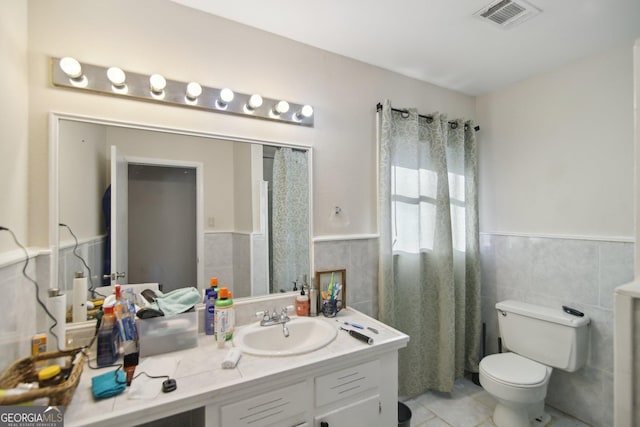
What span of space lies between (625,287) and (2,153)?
1.93 m

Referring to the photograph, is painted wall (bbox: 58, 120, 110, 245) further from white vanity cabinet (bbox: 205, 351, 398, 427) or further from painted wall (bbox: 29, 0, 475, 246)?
white vanity cabinet (bbox: 205, 351, 398, 427)

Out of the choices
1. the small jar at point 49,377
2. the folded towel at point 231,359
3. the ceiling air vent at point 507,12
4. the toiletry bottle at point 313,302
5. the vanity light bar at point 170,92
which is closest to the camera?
the small jar at point 49,377

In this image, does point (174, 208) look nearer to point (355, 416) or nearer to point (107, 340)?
point (107, 340)

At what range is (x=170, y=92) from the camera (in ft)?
4.59

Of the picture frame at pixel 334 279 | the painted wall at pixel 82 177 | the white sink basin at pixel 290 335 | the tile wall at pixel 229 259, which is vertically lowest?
the white sink basin at pixel 290 335

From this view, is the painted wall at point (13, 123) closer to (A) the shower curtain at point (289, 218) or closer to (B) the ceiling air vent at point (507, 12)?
(A) the shower curtain at point (289, 218)

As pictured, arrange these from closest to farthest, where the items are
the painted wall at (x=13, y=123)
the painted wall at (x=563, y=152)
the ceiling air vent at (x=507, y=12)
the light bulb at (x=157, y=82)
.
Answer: the painted wall at (x=13, y=123), the light bulb at (x=157, y=82), the ceiling air vent at (x=507, y=12), the painted wall at (x=563, y=152)

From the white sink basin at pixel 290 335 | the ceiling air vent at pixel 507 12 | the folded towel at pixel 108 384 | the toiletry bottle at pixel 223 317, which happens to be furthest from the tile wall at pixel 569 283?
the ceiling air vent at pixel 507 12

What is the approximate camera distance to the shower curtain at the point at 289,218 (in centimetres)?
168

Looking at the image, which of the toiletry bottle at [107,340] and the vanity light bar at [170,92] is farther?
the vanity light bar at [170,92]

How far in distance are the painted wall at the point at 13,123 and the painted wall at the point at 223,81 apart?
0.13 feet

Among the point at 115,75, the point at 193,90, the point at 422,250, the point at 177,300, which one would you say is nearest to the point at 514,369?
the point at 422,250

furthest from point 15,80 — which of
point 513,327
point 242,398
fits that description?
point 513,327

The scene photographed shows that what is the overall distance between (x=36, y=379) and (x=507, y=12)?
2.58 meters
